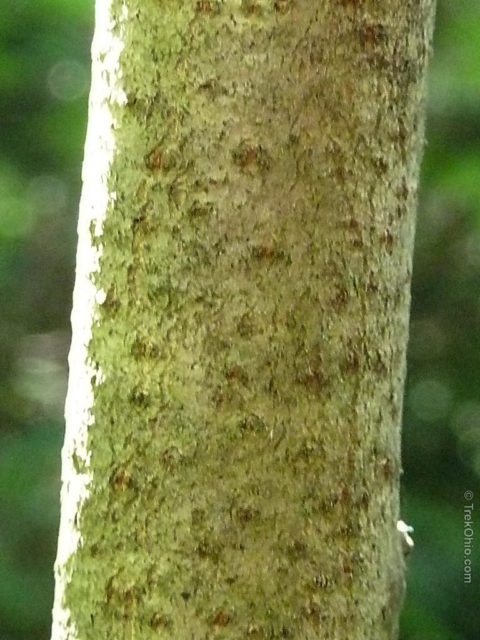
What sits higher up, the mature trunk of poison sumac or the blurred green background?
the blurred green background

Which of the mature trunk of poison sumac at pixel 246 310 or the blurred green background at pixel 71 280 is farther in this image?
the blurred green background at pixel 71 280

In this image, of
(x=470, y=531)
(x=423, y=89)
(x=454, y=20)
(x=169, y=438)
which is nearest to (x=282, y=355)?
(x=169, y=438)

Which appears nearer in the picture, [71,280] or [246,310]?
[246,310]

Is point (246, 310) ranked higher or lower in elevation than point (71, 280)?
lower

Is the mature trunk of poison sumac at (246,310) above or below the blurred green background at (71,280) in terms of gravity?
below

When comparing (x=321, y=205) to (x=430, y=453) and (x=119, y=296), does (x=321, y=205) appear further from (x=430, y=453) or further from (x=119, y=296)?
(x=430, y=453)
